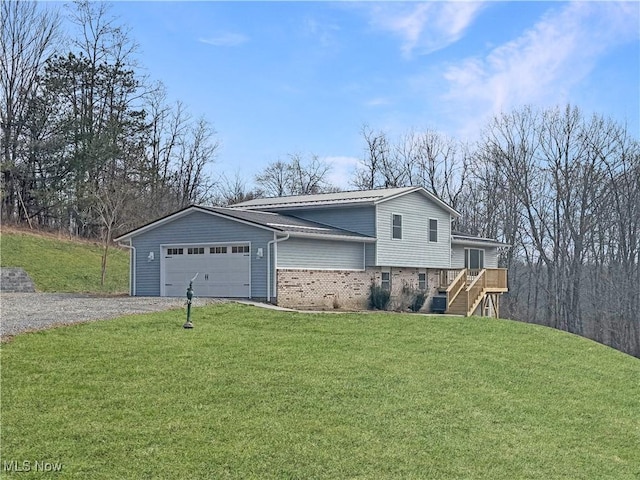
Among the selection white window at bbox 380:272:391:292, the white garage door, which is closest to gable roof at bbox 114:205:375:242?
the white garage door

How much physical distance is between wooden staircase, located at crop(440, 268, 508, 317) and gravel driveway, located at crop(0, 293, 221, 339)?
10.3 metres

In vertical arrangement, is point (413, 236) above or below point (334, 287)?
above

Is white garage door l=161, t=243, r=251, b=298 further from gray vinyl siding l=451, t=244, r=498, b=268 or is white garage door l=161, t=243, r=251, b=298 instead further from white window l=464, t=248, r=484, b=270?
white window l=464, t=248, r=484, b=270

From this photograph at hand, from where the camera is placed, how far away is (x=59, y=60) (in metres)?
37.8

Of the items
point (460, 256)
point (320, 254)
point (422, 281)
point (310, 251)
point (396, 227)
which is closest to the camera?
point (310, 251)

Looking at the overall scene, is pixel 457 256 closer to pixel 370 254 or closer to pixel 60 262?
pixel 370 254

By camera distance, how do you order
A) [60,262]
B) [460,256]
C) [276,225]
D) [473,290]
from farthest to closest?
[460,256], [60,262], [473,290], [276,225]

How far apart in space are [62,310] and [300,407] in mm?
9233

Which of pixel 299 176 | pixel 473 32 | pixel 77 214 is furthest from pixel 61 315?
pixel 299 176

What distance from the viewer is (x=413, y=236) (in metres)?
25.8

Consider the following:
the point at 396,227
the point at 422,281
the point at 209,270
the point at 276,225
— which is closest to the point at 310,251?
the point at 276,225

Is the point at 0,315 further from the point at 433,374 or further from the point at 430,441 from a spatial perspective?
the point at 430,441

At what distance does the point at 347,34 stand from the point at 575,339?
10.1 m

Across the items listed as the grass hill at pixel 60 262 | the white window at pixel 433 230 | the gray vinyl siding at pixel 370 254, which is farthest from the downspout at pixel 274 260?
the grass hill at pixel 60 262
